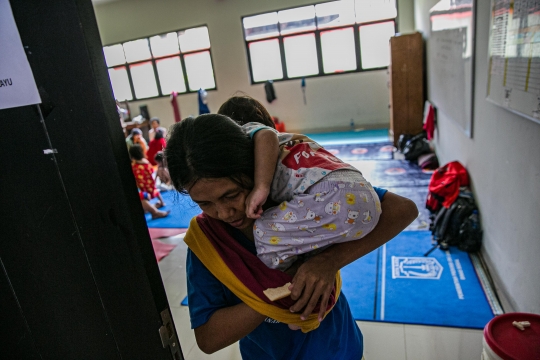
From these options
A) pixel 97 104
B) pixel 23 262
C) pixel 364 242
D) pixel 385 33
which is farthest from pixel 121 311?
pixel 385 33

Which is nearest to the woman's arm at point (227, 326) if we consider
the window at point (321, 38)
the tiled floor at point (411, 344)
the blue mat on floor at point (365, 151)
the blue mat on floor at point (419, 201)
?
the tiled floor at point (411, 344)

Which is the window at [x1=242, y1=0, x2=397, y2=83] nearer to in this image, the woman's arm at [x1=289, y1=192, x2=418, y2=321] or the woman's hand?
the woman's arm at [x1=289, y1=192, x2=418, y2=321]

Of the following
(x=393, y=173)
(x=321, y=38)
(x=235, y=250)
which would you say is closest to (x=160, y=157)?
(x=235, y=250)

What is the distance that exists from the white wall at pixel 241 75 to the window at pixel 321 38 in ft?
0.63

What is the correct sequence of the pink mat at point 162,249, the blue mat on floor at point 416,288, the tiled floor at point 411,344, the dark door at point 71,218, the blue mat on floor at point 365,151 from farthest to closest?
the blue mat on floor at point 365,151
the pink mat at point 162,249
the blue mat on floor at point 416,288
the tiled floor at point 411,344
the dark door at point 71,218

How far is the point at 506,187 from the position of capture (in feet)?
7.61

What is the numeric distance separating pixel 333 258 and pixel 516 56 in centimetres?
178

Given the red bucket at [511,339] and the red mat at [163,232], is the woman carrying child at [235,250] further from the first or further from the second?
the red mat at [163,232]

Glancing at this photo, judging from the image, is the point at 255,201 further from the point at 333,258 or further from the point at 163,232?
the point at 163,232

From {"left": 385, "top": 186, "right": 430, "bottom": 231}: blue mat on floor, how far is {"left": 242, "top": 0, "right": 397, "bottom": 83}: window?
422cm

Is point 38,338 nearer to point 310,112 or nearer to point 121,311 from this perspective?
point 121,311

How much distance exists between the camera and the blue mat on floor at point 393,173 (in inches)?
185

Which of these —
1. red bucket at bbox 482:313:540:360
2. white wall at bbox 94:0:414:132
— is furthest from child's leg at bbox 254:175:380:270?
white wall at bbox 94:0:414:132

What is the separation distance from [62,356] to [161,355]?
0.90ft
